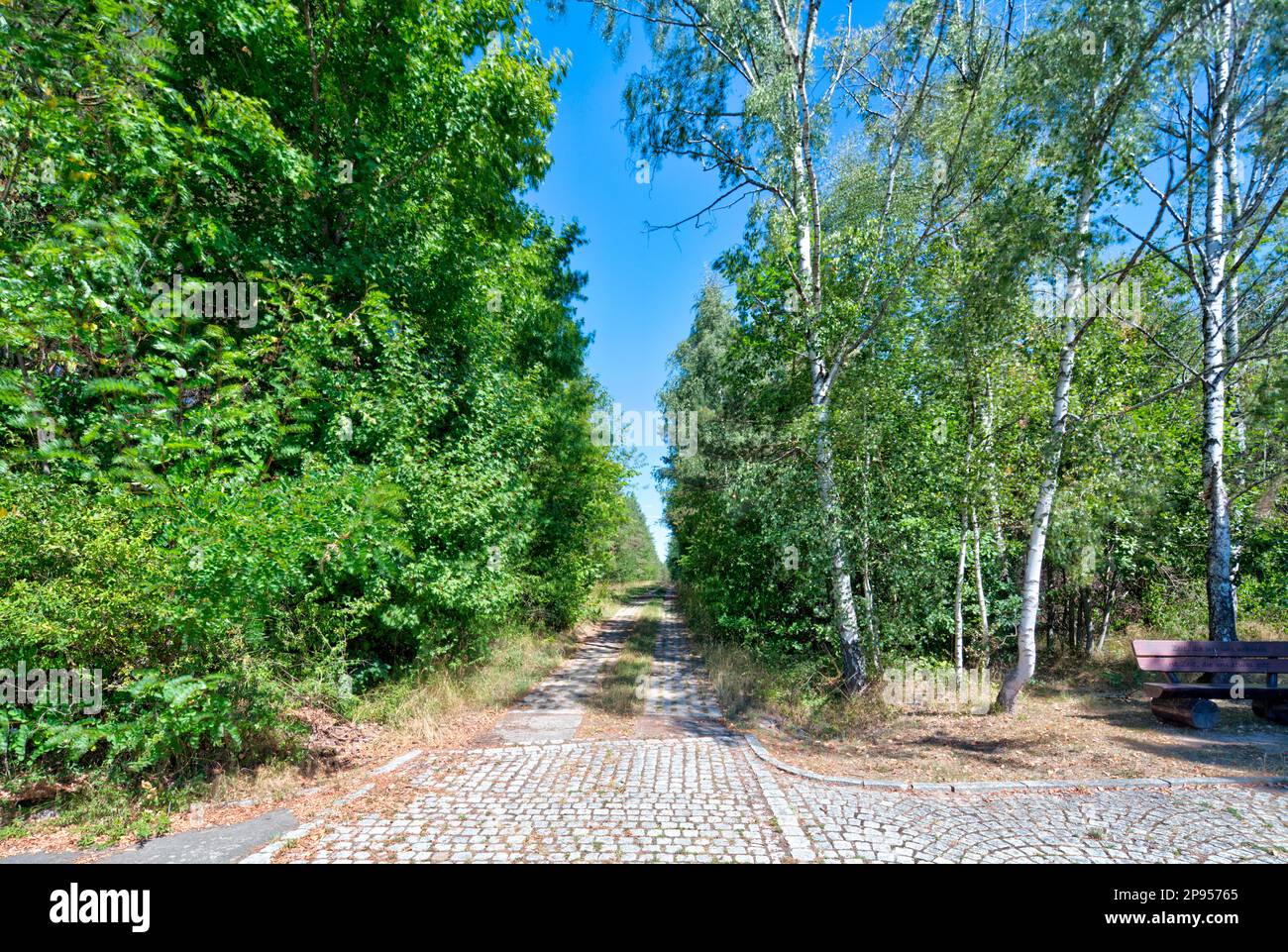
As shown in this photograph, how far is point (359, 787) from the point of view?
4578 mm

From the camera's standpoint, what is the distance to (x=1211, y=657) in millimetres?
6336

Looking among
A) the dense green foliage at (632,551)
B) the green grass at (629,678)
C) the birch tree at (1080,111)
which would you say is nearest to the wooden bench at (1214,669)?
the birch tree at (1080,111)

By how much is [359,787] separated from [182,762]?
157 cm

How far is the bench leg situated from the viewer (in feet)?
19.9

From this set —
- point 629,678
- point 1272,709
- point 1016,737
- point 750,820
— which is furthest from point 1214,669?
point 629,678

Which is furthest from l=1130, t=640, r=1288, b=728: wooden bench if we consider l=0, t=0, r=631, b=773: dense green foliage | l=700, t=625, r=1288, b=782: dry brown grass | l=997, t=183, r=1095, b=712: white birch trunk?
l=0, t=0, r=631, b=773: dense green foliage

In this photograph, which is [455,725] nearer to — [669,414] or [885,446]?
[885,446]

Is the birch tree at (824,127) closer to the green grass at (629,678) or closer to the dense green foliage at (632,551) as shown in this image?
the green grass at (629,678)

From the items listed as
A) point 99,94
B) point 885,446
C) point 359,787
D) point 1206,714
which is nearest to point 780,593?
point 885,446

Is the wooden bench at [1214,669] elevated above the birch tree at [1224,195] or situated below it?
below

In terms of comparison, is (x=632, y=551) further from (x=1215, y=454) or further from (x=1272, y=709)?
(x=1272, y=709)

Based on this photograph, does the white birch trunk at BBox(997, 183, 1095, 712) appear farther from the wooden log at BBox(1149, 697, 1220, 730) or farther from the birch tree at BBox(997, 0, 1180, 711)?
the wooden log at BBox(1149, 697, 1220, 730)

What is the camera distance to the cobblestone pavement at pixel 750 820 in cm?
339
